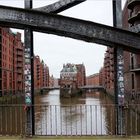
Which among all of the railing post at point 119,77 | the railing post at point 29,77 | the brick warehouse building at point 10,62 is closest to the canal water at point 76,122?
the railing post at point 119,77

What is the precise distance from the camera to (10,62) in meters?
93.3

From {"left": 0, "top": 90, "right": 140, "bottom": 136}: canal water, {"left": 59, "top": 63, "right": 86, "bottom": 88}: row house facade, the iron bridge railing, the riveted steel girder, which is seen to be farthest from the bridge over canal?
{"left": 59, "top": 63, "right": 86, "bottom": 88}: row house facade

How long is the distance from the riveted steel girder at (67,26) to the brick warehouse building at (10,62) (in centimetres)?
6600

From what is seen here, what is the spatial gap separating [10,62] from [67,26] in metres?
83.7

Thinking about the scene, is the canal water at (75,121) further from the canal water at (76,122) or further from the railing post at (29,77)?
the railing post at (29,77)

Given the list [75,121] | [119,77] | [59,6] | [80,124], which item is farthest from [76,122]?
[59,6]

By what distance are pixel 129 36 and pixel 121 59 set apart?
2.24 feet

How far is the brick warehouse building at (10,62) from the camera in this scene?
8166 cm

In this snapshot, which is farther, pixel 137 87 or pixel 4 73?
pixel 4 73

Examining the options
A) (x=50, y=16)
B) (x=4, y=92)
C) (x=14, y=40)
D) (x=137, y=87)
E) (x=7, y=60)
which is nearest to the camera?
(x=50, y=16)

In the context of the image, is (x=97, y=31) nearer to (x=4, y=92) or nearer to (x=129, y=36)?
(x=129, y=36)

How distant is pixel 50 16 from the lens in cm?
1077

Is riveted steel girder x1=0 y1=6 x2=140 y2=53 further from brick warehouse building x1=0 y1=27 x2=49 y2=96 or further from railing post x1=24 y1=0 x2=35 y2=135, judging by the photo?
brick warehouse building x1=0 y1=27 x2=49 y2=96

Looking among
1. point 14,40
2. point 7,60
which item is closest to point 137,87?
point 7,60
